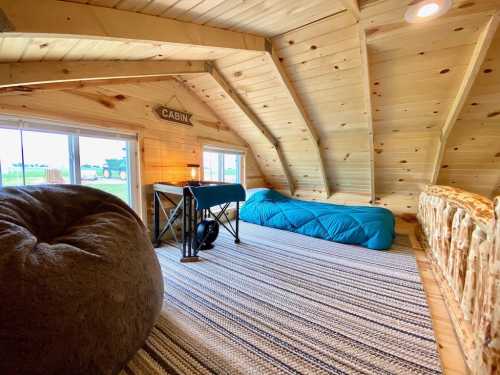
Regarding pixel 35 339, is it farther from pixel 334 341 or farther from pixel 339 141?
pixel 339 141

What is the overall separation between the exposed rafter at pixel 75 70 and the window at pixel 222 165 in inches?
61.5

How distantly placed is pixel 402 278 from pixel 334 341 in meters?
1.23

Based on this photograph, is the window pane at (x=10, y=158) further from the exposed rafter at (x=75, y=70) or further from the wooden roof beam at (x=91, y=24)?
the wooden roof beam at (x=91, y=24)

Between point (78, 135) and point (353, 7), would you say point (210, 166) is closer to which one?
point (78, 135)

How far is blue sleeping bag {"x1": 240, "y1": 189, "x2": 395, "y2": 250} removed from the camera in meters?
2.98

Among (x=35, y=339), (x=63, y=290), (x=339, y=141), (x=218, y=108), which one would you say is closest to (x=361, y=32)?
(x=339, y=141)

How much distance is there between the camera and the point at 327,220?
333 cm

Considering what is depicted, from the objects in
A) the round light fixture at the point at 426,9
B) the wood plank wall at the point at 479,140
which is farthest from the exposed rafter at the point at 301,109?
the wood plank wall at the point at 479,140

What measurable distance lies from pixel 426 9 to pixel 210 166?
325 cm

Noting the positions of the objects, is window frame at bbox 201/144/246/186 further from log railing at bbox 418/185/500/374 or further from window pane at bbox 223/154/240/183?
log railing at bbox 418/185/500/374

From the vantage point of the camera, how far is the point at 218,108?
3.68m

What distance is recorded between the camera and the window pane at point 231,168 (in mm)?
4379

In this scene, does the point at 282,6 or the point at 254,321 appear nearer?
the point at 254,321

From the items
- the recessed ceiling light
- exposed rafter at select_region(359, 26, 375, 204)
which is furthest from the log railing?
the recessed ceiling light
